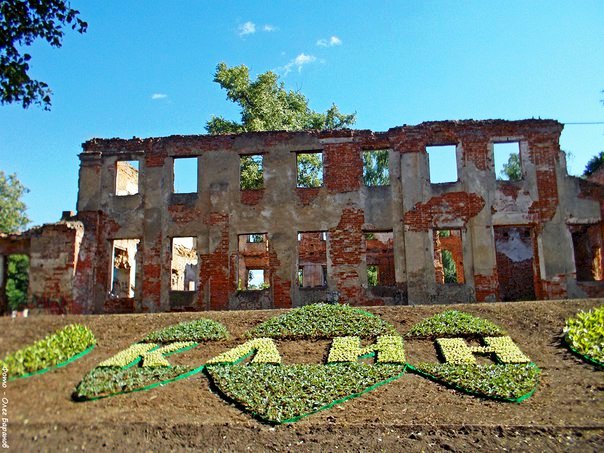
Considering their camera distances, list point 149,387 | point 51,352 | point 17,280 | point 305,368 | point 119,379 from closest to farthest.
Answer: point 149,387, point 119,379, point 305,368, point 51,352, point 17,280

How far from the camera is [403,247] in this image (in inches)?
727

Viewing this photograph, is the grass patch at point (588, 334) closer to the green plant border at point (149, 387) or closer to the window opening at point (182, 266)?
the green plant border at point (149, 387)

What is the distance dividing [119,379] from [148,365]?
0.85 meters

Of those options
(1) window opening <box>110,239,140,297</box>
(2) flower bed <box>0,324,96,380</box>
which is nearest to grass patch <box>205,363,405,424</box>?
(2) flower bed <box>0,324,96,380</box>

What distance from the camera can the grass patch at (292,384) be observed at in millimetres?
7738

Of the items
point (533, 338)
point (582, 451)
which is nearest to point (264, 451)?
point (582, 451)

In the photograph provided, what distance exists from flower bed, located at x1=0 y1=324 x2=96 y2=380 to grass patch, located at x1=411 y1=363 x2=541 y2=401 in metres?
6.74

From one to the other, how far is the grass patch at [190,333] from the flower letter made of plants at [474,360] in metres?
4.27

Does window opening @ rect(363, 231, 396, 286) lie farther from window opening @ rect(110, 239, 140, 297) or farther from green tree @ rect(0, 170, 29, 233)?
green tree @ rect(0, 170, 29, 233)

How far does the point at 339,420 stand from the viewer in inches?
290

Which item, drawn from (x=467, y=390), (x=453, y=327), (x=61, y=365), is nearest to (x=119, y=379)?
(x=61, y=365)

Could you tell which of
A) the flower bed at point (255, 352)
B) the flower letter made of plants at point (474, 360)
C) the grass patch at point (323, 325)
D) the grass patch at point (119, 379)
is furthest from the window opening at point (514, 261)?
the grass patch at point (119, 379)

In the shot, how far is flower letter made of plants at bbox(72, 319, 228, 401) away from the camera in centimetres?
877

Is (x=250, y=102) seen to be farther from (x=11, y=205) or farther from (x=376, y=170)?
(x=11, y=205)
